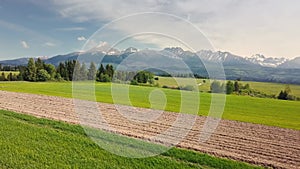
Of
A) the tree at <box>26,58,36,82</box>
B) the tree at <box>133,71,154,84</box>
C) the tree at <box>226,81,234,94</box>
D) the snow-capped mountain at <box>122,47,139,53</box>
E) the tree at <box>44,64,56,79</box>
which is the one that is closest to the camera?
the snow-capped mountain at <box>122,47,139,53</box>

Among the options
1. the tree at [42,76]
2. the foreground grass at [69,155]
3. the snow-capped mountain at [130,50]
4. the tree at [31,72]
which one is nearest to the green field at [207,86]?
the snow-capped mountain at [130,50]

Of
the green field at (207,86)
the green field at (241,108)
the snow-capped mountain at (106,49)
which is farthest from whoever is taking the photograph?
the green field at (241,108)

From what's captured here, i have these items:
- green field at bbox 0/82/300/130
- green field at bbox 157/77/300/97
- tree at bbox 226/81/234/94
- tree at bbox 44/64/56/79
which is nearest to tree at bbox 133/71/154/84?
green field at bbox 0/82/300/130

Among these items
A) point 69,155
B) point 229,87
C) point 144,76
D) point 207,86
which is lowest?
point 69,155

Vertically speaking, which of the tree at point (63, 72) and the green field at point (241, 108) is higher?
the tree at point (63, 72)

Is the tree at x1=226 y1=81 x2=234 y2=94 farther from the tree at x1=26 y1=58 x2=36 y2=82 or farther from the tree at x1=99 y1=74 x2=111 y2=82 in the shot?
the tree at x1=26 y1=58 x2=36 y2=82

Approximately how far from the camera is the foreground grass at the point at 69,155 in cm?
1053

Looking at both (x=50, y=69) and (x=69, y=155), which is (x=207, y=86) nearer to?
(x=69, y=155)

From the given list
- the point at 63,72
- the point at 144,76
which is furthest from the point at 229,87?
the point at 63,72

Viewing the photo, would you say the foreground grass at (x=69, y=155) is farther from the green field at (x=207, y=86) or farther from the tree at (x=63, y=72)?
the tree at (x=63, y=72)

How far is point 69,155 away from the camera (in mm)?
11359

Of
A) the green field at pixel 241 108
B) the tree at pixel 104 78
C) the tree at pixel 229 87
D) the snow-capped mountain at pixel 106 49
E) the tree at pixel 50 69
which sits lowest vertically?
the green field at pixel 241 108

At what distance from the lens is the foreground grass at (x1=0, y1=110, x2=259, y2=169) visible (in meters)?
10.5

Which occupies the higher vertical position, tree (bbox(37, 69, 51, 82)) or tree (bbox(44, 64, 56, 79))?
tree (bbox(44, 64, 56, 79))
